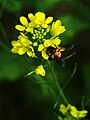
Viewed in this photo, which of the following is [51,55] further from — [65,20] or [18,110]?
[18,110]

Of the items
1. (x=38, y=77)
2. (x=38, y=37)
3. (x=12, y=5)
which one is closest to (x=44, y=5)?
(x=12, y=5)

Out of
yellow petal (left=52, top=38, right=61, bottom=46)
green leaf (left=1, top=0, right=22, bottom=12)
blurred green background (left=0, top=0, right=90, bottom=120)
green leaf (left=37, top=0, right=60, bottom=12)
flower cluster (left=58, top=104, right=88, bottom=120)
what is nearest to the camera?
yellow petal (left=52, top=38, right=61, bottom=46)

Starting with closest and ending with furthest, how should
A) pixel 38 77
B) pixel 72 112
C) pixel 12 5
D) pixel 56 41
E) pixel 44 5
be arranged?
pixel 56 41, pixel 72 112, pixel 38 77, pixel 12 5, pixel 44 5

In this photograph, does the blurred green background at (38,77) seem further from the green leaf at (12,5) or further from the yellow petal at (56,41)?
the yellow petal at (56,41)

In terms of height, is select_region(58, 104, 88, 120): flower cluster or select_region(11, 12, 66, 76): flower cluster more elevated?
select_region(11, 12, 66, 76): flower cluster

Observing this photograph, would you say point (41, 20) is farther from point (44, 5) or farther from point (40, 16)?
point (44, 5)

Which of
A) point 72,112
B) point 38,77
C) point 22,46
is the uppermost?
point 22,46

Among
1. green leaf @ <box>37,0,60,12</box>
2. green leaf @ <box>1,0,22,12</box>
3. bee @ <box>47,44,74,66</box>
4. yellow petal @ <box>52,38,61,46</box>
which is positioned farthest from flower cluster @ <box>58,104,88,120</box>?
green leaf @ <box>37,0,60,12</box>

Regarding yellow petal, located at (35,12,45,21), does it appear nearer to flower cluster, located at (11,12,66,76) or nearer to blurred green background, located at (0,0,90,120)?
flower cluster, located at (11,12,66,76)
